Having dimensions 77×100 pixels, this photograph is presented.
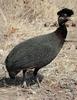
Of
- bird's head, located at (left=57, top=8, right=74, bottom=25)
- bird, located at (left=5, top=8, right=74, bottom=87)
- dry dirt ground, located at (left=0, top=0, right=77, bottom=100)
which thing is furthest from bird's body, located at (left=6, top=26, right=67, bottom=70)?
dry dirt ground, located at (left=0, top=0, right=77, bottom=100)

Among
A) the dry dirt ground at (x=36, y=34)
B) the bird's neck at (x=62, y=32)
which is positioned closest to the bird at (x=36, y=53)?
the bird's neck at (x=62, y=32)

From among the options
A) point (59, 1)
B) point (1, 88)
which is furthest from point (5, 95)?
point (59, 1)

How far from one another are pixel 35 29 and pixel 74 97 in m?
3.58

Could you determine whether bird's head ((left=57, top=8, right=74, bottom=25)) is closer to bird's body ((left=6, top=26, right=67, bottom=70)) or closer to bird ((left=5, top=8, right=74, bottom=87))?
bird ((left=5, top=8, right=74, bottom=87))

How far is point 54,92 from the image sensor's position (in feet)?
22.6

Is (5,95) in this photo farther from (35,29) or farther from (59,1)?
(59,1)

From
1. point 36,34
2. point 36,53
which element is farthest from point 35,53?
point 36,34

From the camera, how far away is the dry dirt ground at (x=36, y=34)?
6.87 meters

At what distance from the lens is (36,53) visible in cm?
684

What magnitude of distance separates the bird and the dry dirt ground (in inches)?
13.6

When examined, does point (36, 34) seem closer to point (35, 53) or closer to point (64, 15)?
point (64, 15)

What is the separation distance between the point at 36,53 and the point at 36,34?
2895 mm

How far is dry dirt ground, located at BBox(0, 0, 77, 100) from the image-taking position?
687cm

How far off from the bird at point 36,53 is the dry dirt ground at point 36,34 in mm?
345
